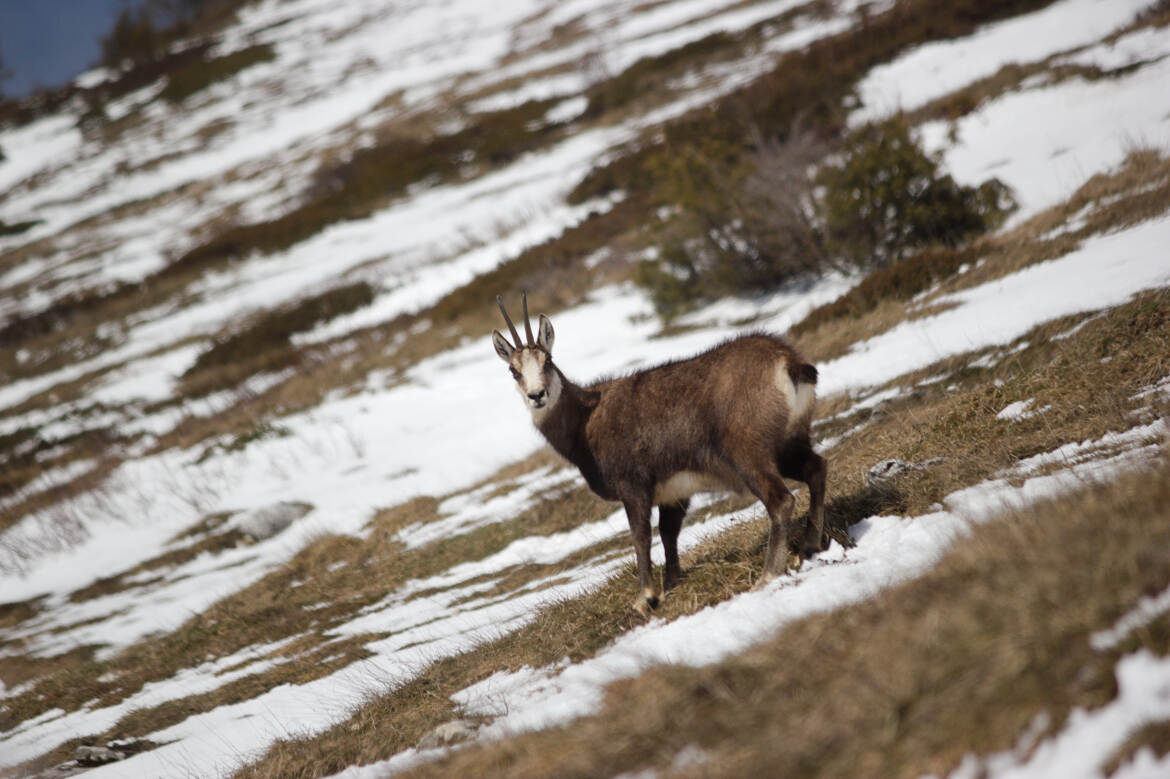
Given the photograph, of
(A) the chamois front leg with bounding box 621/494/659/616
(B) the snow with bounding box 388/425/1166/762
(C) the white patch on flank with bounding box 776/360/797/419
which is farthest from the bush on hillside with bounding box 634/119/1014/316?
(A) the chamois front leg with bounding box 621/494/659/616

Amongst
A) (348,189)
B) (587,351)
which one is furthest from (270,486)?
(348,189)

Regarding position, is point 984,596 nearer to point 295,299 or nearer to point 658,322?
point 658,322

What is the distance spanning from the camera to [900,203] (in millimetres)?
16062

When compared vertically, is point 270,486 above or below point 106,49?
below

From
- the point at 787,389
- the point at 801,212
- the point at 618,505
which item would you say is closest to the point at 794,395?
the point at 787,389

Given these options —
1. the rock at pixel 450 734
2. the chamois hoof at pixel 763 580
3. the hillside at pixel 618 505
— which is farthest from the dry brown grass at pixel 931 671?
the chamois hoof at pixel 763 580

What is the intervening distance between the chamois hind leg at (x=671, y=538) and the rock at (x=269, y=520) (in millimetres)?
11939

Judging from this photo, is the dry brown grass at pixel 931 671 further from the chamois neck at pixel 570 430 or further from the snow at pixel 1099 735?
the chamois neck at pixel 570 430

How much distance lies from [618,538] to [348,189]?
3990 cm

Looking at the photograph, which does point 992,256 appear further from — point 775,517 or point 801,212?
point 775,517

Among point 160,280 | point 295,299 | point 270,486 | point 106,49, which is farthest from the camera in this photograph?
point 106,49

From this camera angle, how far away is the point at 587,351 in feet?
63.7

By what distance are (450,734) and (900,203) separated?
14942mm

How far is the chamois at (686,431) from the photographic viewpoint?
209 inches
